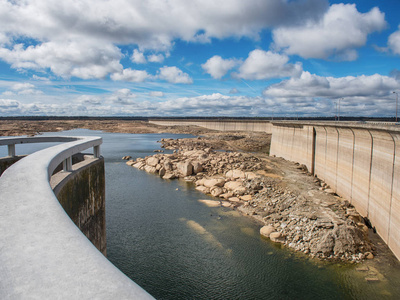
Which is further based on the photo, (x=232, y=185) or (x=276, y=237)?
(x=232, y=185)

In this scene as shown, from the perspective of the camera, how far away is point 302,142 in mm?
32312

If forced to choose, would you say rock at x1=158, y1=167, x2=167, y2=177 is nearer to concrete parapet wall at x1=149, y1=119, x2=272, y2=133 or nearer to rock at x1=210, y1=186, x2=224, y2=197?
rock at x1=210, y1=186, x2=224, y2=197

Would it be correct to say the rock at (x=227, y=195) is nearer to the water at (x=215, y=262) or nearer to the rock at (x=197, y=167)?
the water at (x=215, y=262)

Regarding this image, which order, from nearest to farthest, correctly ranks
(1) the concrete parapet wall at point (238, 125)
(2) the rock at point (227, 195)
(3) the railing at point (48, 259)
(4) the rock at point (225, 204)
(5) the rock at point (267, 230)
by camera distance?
(3) the railing at point (48, 259), (5) the rock at point (267, 230), (4) the rock at point (225, 204), (2) the rock at point (227, 195), (1) the concrete parapet wall at point (238, 125)

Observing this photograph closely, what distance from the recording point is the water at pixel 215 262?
1040 centimetres

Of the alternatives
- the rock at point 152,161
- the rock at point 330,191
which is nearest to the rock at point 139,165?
the rock at point 152,161

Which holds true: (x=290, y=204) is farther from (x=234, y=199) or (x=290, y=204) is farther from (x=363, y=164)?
(x=363, y=164)

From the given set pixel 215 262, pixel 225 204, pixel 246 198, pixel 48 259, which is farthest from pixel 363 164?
pixel 48 259

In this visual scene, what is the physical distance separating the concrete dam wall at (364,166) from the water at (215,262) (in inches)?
133

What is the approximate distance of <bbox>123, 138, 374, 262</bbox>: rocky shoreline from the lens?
42.0 feet

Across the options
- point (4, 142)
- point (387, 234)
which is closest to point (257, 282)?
point (387, 234)

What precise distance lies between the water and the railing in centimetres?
839

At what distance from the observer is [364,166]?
57.6ft

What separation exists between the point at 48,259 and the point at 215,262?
36.2ft
